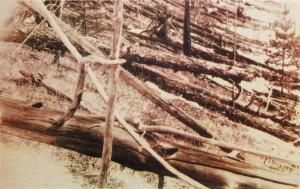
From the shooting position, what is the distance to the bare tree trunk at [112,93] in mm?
3744

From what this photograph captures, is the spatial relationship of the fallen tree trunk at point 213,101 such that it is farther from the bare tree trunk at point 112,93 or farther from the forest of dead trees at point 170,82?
the bare tree trunk at point 112,93

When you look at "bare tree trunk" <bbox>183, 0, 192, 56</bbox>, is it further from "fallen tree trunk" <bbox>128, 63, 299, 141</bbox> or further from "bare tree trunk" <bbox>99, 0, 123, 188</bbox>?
"bare tree trunk" <bbox>99, 0, 123, 188</bbox>

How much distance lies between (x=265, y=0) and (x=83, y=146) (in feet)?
5.87

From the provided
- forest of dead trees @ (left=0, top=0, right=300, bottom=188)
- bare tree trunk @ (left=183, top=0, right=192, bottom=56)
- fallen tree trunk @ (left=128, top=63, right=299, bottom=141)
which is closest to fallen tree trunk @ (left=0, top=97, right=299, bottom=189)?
forest of dead trees @ (left=0, top=0, right=300, bottom=188)

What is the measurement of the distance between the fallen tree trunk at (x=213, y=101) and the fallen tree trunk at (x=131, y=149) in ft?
0.99

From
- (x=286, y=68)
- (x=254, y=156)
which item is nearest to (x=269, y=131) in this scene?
(x=254, y=156)

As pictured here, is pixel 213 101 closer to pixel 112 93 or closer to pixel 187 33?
pixel 187 33

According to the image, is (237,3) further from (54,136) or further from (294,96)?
(54,136)

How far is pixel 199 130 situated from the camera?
3846 millimetres

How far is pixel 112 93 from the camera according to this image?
378 centimetres

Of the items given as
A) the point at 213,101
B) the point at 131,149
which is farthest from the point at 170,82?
the point at 131,149

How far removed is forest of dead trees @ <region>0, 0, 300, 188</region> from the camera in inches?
150

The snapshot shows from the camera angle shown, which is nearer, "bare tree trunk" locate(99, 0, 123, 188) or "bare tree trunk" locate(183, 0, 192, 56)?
"bare tree trunk" locate(99, 0, 123, 188)

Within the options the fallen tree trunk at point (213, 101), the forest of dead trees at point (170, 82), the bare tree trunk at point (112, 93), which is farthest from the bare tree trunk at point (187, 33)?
the bare tree trunk at point (112, 93)
